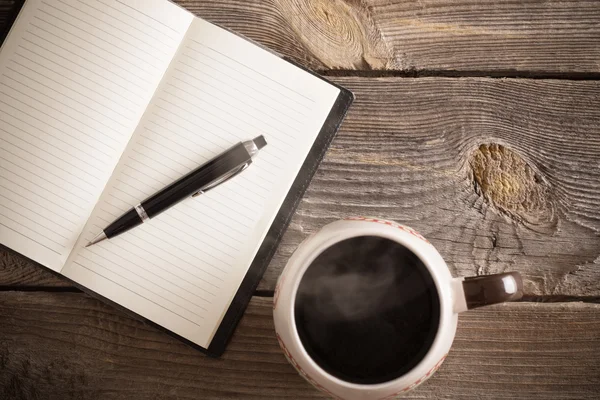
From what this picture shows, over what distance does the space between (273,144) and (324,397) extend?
0.32 meters

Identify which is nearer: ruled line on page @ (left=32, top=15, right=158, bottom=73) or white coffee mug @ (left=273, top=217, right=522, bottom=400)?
white coffee mug @ (left=273, top=217, right=522, bottom=400)

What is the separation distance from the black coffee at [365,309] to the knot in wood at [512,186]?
0.24m

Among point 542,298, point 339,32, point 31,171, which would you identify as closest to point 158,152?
point 31,171

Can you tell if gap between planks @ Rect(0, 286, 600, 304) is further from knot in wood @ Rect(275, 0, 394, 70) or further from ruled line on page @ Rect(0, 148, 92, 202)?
knot in wood @ Rect(275, 0, 394, 70)

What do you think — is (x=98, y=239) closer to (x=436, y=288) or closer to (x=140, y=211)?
(x=140, y=211)

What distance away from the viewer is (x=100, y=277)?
1.92 feet

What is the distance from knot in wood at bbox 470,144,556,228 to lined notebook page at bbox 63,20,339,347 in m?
0.22

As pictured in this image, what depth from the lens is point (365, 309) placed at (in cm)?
48

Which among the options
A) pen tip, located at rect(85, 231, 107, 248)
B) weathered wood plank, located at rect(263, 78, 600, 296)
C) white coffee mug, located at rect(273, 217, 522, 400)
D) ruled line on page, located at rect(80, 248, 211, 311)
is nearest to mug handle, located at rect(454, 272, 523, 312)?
white coffee mug, located at rect(273, 217, 522, 400)

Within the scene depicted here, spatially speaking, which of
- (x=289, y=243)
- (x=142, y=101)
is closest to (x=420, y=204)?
(x=289, y=243)

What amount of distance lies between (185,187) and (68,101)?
0.61 feet

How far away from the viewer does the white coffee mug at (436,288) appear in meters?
0.43

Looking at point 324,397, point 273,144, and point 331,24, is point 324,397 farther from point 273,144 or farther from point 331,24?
point 331,24

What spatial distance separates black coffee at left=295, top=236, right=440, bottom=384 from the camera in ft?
1.50
